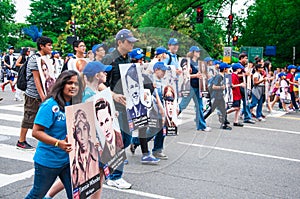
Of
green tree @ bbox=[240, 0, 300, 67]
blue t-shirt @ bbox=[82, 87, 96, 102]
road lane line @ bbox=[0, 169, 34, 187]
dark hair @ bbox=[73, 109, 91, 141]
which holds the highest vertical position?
green tree @ bbox=[240, 0, 300, 67]

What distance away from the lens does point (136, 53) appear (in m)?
5.25

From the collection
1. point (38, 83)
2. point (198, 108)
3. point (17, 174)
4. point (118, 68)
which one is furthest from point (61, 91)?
point (198, 108)

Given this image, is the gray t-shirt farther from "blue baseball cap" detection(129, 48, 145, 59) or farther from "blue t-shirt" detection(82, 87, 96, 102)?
"blue t-shirt" detection(82, 87, 96, 102)

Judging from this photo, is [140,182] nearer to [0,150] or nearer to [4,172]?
[4,172]

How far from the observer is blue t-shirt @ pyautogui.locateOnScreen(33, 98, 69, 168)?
351cm

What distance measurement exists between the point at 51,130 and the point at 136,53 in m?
1.99

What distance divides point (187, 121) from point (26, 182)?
5.96m

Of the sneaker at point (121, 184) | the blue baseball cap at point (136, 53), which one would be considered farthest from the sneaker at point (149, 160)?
the blue baseball cap at point (136, 53)

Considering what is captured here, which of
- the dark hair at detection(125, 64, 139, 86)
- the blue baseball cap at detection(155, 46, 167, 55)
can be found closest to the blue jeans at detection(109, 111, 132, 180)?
the dark hair at detection(125, 64, 139, 86)

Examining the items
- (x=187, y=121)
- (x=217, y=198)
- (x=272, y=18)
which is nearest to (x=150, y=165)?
(x=217, y=198)

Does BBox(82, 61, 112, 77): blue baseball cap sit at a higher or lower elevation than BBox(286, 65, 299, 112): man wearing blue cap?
higher

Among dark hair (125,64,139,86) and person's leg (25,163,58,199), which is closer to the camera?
person's leg (25,163,58,199)

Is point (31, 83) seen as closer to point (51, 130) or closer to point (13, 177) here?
point (13, 177)

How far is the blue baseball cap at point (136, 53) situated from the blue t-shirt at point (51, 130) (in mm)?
1883
